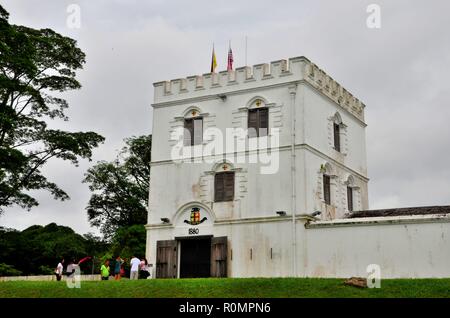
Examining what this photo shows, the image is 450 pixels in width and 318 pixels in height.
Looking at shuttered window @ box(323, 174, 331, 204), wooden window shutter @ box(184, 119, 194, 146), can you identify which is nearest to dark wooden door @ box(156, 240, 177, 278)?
wooden window shutter @ box(184, 119, 194, 146)

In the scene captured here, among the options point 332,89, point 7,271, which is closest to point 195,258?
point 332,89

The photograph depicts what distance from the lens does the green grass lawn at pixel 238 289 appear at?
2045 centimetres

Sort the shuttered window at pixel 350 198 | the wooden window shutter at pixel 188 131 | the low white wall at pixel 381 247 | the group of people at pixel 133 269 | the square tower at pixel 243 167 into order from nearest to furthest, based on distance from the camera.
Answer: the low white wall at pixel 381 247, the group of people at pixel 133 269, the square tower at pixel 243 167, the wooden window shutter at pixel 188 131, the shuttered window at pixel 350 198

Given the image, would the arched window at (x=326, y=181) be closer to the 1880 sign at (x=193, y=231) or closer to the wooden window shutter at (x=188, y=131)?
the 1880 sign at (x=193, y=231)

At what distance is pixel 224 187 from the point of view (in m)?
30.0

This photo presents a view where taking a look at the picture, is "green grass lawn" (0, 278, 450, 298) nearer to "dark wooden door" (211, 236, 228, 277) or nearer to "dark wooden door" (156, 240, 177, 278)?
"dark wooden door" (211, 236, 228, 277)

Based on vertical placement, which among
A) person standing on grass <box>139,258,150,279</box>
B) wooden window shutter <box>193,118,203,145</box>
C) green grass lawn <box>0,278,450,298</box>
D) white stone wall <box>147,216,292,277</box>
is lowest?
green grass lawn <box>0,278,450,298</box>

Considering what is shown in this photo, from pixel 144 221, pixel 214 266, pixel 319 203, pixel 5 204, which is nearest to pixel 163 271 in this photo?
pixel 214 266

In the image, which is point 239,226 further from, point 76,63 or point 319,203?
point 76,63

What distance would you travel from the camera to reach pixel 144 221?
47531 mm

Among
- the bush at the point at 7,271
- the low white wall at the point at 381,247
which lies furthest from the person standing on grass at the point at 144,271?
the bush at the point at 7,271

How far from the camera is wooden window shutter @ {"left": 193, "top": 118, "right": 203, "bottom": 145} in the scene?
102ft

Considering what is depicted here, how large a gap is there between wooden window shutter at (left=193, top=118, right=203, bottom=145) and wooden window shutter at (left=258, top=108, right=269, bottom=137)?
2920 mm

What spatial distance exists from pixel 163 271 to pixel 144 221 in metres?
17.8
